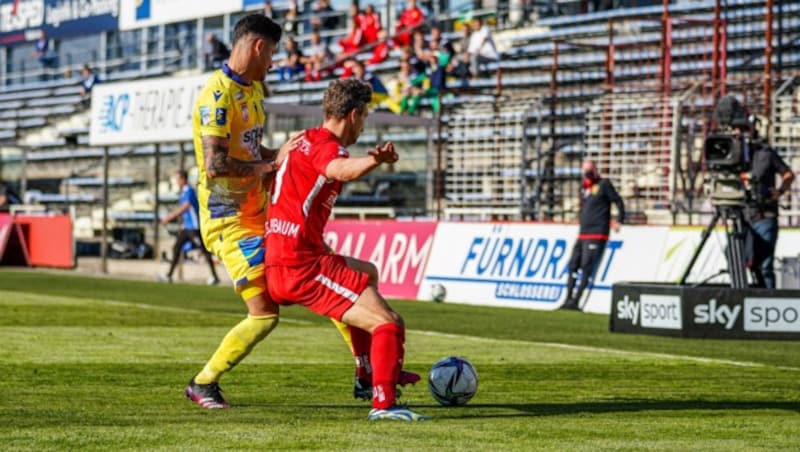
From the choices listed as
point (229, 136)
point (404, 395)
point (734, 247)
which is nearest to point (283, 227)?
point (229, 136)

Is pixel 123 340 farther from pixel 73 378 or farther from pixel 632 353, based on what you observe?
pixel 632 353

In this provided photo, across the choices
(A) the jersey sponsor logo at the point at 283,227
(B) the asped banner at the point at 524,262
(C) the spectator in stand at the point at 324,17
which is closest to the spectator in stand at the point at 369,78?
(C) the spectator in stand at the point at 324,17

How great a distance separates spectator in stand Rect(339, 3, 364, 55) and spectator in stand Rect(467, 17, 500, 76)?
4.26m

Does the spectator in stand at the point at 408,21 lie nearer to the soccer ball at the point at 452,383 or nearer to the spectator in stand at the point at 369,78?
the spectator in stand at the point at 369,78

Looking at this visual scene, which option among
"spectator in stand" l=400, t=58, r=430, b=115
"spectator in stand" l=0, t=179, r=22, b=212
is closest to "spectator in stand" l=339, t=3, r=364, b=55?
"spectator in stand" l=400, t=58, r=430, b=115

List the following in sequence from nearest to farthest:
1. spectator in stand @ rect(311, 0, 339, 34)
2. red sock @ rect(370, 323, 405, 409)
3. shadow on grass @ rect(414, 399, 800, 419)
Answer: red sock @ rect(370, 323, 405, 409) < shadow on grass @ rect(414, 399, 800, 419) < spectator in stand @ rect(311, 0, 339, 34)

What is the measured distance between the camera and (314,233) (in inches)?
338

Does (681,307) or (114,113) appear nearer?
(681,307)

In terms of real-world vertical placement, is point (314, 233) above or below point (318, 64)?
below

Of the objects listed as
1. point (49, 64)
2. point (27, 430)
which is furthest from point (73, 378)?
point (49, 64)

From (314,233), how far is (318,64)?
2739 cm

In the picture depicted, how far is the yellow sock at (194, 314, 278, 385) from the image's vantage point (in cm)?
898

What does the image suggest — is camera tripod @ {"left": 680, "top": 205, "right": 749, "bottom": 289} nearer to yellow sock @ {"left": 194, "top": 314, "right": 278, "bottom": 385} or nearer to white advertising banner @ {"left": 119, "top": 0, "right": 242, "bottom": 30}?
yellow sock @ {"left": 194, "top": 314, "right": 278, "bottom": 385}

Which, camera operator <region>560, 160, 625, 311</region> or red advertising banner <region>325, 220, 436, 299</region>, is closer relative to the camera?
camera operator <region>560, 160, 625, 311</region>
